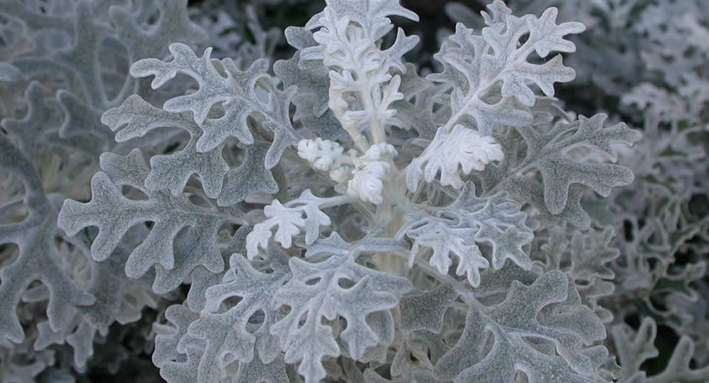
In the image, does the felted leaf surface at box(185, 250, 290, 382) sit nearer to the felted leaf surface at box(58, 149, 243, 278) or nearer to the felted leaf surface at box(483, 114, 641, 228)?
the felted leaf surface at box(58, 149, 243, 278)

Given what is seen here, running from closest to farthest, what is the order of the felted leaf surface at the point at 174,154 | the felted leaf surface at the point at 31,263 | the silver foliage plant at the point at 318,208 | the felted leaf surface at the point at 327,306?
the felted leaf surface at the point at 327,306 → the silver foliage plant at the point at 318,208 → the felted leaf surface at the point at 174,154 → the felted leaf surface at the point at 31,263

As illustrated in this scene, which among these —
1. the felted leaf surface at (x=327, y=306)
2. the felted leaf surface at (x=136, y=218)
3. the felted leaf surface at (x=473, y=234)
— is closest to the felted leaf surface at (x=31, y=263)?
the felted leaf surface at (x=136, y=218)

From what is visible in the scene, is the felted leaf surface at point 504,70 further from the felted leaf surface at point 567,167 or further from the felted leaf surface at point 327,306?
the felted leaf surface at point 327,306

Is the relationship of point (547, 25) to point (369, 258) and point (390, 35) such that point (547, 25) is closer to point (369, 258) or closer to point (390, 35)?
point (369, 258)

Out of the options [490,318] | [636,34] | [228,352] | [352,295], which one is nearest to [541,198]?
[490,318]

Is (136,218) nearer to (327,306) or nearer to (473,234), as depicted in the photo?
(327,306)

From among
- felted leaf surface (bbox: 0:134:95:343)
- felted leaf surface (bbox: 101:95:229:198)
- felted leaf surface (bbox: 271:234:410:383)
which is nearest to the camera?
felted leaf surface (bbox: 271:234:410:383)

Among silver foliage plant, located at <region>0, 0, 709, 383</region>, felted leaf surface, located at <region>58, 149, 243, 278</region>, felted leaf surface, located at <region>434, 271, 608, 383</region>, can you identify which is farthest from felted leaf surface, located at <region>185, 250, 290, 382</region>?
felted leaf surface, located at <region>434, 271, 608, 383</region>

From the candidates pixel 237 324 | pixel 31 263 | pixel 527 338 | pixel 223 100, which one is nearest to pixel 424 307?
pixel 527 338
